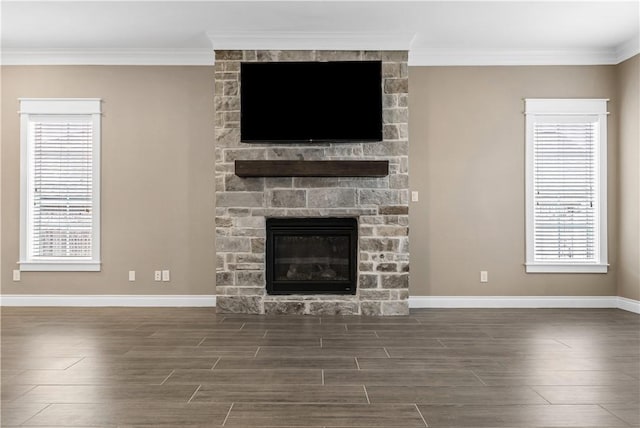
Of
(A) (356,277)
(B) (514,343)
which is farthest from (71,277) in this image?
(B) (514,343)

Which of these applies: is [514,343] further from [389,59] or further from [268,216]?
[389,59]

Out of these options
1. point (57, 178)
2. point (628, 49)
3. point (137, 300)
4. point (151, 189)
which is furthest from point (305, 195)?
point (628, 49)

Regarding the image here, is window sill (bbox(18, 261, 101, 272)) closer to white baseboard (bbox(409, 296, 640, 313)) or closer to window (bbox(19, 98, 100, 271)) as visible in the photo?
window (bbox(19, 98, 100, 271))

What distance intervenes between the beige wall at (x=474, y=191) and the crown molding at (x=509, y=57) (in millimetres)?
151

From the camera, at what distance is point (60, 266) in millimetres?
5660

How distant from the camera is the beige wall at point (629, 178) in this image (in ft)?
17.6

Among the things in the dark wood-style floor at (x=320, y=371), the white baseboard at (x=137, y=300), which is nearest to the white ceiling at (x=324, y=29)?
the white baseboard at (x=137, y=300)

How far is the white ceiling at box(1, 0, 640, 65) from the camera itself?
449 centimetres

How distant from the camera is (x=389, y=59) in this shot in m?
5.21

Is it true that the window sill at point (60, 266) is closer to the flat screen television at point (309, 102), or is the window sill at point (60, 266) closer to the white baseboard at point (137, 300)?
the white baseboard at point (137, 300)

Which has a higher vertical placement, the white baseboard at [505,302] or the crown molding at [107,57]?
the crown molding at [107,57]

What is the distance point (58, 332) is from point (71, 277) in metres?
1.45

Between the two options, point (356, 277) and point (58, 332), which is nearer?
point (58, 332)

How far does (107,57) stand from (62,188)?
1.61 m
